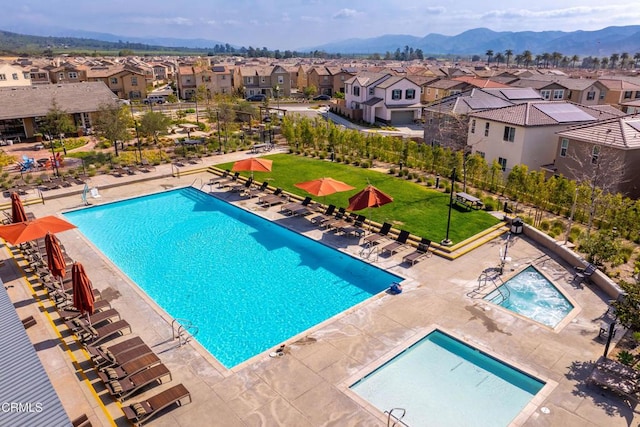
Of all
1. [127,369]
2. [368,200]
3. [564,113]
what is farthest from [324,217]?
[564,113]

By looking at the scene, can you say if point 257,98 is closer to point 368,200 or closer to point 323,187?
point 323,187

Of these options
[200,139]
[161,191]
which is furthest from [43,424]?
[200,139]

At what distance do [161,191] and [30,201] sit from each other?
27.5ft

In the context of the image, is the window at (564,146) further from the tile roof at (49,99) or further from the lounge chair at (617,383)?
the tile roof at (49,99)

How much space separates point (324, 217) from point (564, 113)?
82.5ft

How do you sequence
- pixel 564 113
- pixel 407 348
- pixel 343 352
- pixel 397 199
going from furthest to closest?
1. pixel 564 113
2. pixel 397 199
3. pixel 407 348
4. pixel 343 352

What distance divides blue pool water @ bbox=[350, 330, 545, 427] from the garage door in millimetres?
56976

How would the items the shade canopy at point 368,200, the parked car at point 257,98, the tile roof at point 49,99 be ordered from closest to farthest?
1. the shade canopy at point 368,200
2. the tile roof at point 49,99
3. the parked car at point 257,98

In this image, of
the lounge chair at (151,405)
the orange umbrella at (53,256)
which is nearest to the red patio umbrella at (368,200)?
the lounge chair at (151,405)

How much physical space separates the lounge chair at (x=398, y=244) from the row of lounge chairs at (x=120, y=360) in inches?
466

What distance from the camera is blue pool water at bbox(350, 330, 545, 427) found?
12.1 meters

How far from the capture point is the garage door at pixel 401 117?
223ft

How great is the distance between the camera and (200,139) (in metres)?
46.4

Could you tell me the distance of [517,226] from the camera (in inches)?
918
